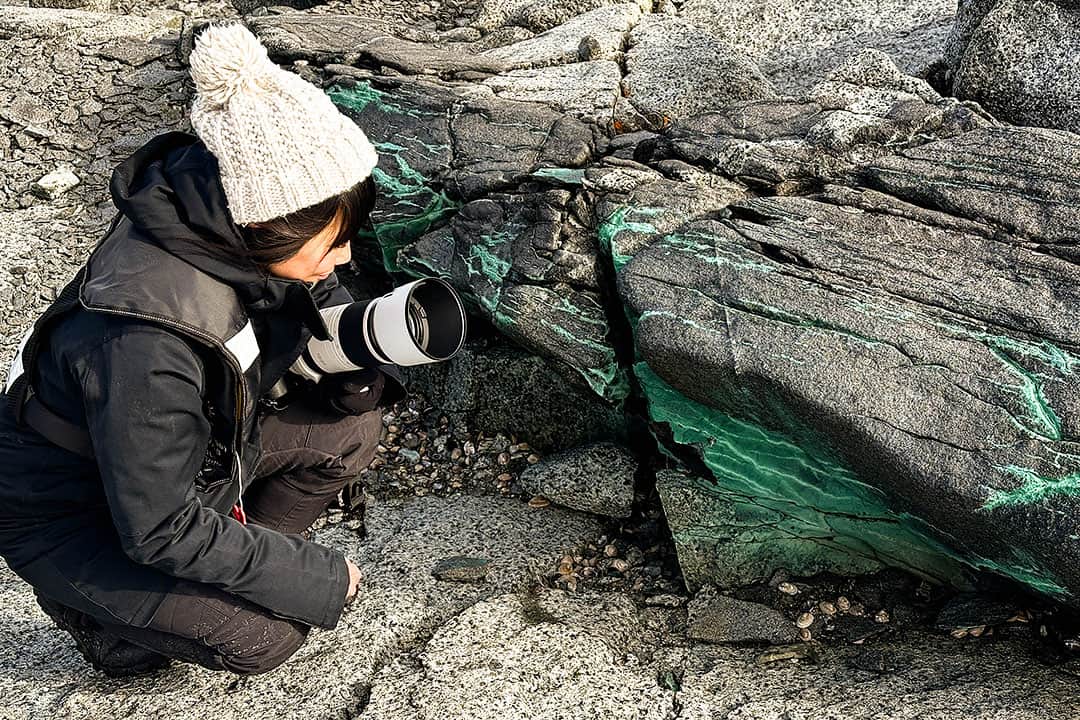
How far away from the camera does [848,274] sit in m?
3.20

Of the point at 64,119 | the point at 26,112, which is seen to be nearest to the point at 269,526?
the point at 64,119

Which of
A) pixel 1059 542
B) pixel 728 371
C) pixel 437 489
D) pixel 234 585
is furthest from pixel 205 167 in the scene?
pixel 1059 542

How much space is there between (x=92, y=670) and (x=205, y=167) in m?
1.60

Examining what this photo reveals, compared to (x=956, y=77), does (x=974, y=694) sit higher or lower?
lower

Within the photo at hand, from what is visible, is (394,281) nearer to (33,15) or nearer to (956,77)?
(956,77)

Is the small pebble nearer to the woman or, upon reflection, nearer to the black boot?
the woman

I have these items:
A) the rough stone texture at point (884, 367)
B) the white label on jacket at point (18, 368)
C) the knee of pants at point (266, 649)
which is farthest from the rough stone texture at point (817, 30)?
the white label on jacket at point (18, 368)

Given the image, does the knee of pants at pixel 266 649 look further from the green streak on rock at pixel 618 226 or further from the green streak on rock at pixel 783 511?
the green streak on rock at pixel 618 226

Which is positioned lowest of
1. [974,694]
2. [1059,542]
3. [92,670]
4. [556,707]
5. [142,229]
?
[92,670]

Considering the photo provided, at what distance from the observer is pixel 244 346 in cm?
253

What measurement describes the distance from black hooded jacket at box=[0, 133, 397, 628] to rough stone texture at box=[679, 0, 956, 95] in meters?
3.11

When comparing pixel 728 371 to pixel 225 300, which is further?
pixel 728 371

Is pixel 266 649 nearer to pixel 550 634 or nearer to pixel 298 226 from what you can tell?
pixel 550 634

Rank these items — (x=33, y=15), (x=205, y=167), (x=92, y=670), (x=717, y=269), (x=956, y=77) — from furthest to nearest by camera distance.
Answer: (x=33, y=15) < (x=956, y=77) < (x=717, y=269) < (x=92, y=670) < (x=205, y=167)
